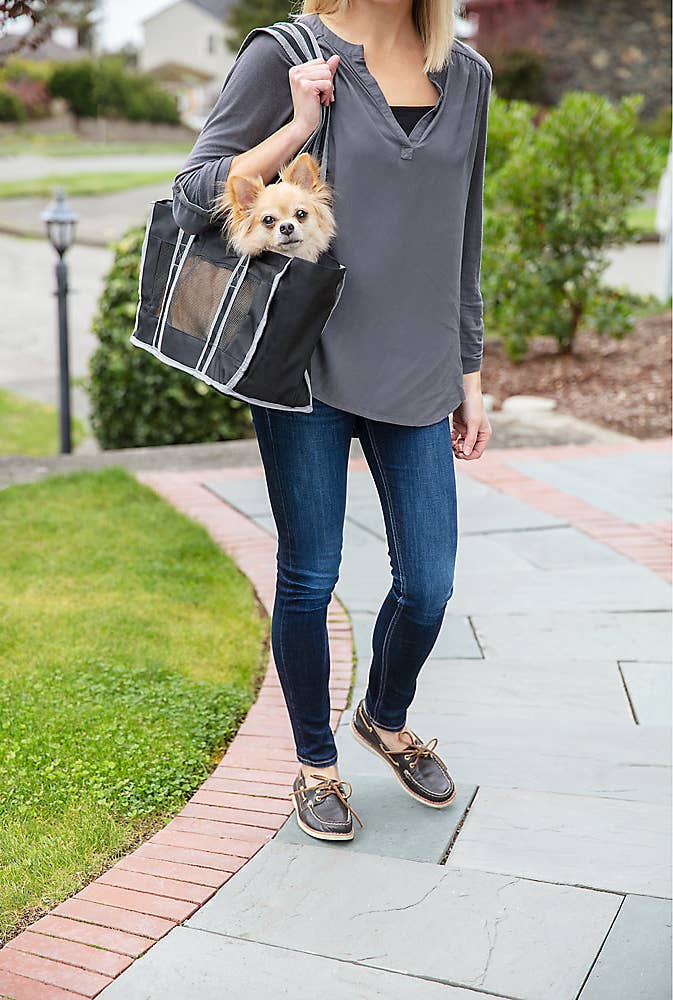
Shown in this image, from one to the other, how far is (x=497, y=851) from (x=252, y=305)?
128cm

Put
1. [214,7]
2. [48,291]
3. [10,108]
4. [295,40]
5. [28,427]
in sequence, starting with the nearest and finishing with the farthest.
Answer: [295,40], [28,427], [48,291], [10,108], [214,7]

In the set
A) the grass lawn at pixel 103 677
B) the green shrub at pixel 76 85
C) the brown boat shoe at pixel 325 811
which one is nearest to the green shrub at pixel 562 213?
the grass lawn at pixel 103 677

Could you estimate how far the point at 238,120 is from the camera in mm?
2102

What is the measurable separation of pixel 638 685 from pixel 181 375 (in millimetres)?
3978

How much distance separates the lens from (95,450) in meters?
8.26

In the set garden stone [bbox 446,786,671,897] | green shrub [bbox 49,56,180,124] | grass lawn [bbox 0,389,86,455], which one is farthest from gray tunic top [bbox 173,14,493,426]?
green shrub [bbox 49,56,180,124]

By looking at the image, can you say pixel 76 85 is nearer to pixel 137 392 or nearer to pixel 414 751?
pixel 137 392

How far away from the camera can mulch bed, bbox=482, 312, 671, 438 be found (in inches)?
265

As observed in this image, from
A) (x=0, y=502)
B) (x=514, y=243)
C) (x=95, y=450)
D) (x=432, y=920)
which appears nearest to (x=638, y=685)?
(x=432, y=920)

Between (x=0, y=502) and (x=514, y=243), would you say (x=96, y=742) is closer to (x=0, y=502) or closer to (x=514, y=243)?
(x=0, y=502)

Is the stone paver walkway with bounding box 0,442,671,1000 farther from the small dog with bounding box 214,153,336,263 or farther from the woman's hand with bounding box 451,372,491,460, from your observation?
the small dog with bounding box 214,153,336,263

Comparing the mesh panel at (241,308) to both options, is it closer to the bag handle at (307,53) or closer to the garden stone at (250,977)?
the bag handle at (307,53)

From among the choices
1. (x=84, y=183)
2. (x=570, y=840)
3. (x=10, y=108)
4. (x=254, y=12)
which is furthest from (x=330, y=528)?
(x=10, y=108)

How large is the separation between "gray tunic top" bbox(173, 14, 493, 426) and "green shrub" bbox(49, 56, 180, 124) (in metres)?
42.5
